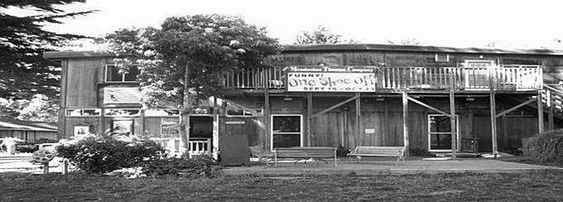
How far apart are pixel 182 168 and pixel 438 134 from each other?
39.0 feet

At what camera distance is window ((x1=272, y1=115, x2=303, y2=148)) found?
1969 cm

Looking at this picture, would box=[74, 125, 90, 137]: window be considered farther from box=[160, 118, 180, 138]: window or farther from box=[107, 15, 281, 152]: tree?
box=[107, 15, 281, 152]: tree

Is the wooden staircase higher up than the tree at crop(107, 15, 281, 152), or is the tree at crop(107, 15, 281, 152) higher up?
the tree at crop(107, 15, 281, 152)

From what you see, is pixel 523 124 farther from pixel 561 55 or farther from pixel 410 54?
pixel 410 54

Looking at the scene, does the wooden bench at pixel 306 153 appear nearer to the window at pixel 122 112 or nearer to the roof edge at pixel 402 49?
the roof edge at pixel 402 49

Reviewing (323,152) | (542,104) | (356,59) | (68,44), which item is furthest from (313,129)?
(68,44)

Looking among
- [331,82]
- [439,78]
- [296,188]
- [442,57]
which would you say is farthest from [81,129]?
[442,57]

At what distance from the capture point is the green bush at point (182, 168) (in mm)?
11961

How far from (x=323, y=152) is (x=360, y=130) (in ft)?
21.7

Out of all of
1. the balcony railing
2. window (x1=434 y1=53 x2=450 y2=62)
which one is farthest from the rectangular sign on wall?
window (x1=434 y1=53 x2=450 y2=62)

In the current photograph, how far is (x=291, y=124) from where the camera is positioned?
19797 mm

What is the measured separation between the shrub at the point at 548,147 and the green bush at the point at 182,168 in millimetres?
10028

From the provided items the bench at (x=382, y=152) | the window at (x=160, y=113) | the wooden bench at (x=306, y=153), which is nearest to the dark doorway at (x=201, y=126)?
the window at (x=160, y=113)

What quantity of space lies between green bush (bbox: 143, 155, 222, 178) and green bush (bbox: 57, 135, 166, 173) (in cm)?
58
